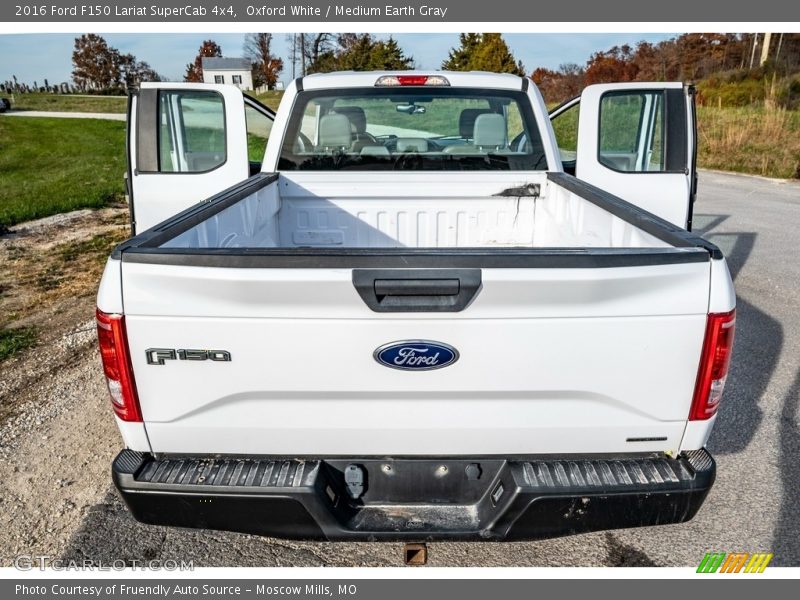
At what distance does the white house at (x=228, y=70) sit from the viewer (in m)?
50.8

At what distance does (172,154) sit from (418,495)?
3468 millimetres

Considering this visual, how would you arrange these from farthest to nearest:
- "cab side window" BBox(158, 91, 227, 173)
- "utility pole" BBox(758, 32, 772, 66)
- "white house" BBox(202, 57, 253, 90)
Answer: "white house" BBox(202, 57, 253, 90) < "utility pole" BBox(758, 32, 772, 66) < "cab side window" BBox(158, 91, 227, 173)

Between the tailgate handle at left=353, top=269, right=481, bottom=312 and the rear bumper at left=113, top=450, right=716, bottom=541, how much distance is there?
650 millimetres

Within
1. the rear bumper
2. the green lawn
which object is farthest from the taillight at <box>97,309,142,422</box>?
the green lawn

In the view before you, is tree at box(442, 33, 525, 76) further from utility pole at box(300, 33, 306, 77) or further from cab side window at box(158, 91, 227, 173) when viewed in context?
cab side window at box(158, 91, 227, 173)

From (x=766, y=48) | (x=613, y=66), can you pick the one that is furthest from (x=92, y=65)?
(x=766, y=48)

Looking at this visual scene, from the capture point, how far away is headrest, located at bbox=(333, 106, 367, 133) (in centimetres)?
459

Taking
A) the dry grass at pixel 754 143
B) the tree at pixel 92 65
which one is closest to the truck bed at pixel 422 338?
the dry grass at pixel 754 143

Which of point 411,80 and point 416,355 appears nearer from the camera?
point 416,355

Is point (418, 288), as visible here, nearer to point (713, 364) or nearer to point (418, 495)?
point (418, 495)

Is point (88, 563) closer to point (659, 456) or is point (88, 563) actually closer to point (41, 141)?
point (659, 456)

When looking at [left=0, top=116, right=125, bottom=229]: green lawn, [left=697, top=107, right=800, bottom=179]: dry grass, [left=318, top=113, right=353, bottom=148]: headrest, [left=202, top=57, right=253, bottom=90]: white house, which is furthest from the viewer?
[left=202, top=57, right=253, bottom=90]: white house

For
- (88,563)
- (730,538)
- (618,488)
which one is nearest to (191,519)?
(88,563)

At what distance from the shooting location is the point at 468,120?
471cm
